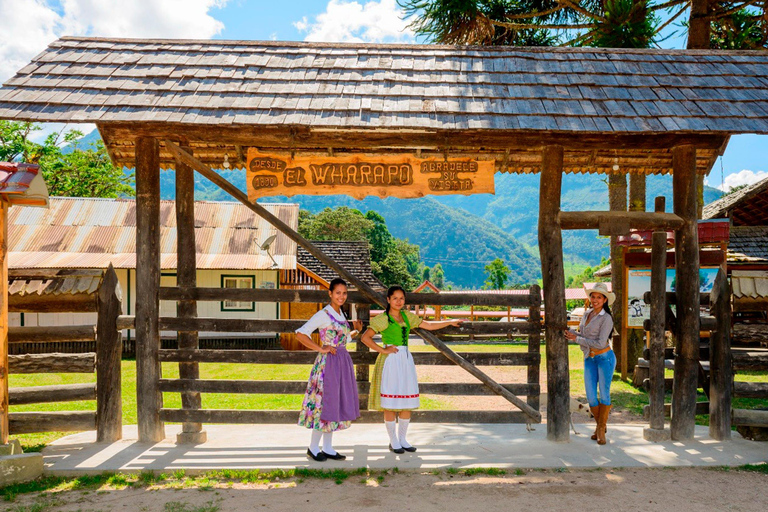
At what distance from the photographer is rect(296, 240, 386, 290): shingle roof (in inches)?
971

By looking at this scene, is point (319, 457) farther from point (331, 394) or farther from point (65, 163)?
point (65, 163)

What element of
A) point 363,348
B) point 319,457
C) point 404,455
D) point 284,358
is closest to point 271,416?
point 284,358

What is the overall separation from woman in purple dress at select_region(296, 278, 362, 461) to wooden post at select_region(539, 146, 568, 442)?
206 cm

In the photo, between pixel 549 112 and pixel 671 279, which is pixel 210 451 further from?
pixel 671 279

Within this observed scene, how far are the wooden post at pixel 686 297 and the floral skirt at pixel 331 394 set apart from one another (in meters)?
3.44

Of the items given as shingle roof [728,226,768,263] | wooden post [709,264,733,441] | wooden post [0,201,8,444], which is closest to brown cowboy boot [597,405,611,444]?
wooden post [709,264,733,441]

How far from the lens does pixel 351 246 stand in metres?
26.1

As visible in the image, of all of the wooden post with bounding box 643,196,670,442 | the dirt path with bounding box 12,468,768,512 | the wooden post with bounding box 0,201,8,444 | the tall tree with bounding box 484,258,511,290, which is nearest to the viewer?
the dirt path with bounding box 12,468,768,512

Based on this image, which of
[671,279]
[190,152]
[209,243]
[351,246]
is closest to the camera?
[190,152]

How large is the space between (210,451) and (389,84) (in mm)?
4111

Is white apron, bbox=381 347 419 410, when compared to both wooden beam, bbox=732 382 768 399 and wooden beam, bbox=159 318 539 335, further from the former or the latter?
wooden beam, bbox=732 382 768 399

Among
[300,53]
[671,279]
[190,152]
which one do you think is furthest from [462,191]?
[671,279]

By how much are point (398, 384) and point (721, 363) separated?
342cm

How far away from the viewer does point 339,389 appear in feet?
18.3
